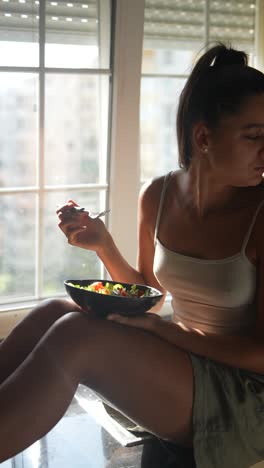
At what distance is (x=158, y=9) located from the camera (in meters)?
2.35

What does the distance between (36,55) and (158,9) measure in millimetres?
448

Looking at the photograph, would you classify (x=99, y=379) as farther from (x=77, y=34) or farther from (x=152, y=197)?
(x=77, y=34)

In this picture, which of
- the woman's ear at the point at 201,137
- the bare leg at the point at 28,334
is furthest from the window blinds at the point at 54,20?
the bare leg at the point at 28,334

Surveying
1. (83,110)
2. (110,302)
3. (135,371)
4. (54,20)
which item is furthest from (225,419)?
(54,20)

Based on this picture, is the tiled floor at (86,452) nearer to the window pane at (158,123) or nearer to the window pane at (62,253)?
the window pane at (62,253)

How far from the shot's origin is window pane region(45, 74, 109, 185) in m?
2.31

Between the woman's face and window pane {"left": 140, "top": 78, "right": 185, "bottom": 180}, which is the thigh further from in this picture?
window pane {"left": 140, "top": 78, "right": 185, "bottom": 180}

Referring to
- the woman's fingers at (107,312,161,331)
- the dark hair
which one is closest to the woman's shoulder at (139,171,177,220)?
the dark hair

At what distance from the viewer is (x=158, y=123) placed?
2492 millimetres

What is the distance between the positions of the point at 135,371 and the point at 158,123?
122 cm

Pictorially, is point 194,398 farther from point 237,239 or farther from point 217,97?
point 217,97

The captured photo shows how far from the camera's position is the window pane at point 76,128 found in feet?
7.57

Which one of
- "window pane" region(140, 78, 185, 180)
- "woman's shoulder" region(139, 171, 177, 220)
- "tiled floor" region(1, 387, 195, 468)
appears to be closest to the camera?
"tiled floor" region(1, 387, 195, 468)

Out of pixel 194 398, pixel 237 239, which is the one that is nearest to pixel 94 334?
pixel 194 398
